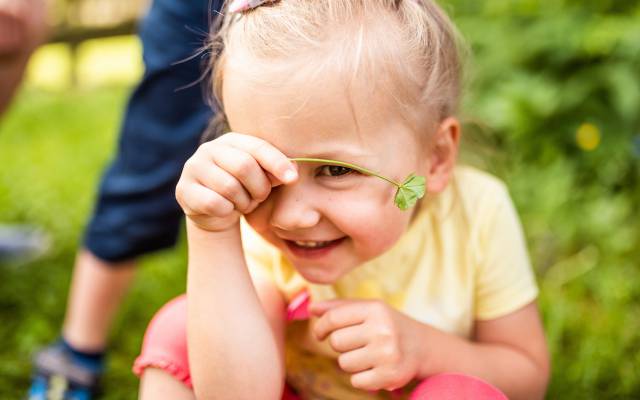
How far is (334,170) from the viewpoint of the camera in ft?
4.53

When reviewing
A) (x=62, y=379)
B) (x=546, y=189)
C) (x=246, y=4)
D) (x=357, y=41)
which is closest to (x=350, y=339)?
(x=357, y=41)

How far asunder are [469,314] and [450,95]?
47cm

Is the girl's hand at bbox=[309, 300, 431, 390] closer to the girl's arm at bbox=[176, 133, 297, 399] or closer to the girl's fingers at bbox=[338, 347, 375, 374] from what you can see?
the girl's fingers at bbox=[338, 347, 375, 374]

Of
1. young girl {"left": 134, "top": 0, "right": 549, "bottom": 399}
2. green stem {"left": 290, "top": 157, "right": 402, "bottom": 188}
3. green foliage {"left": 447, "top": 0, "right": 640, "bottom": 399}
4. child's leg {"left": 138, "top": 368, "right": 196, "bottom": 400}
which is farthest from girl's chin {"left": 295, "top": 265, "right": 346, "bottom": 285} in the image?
green foliage {"left": 447, "top": 0, "right": 640, "bottom": 399}

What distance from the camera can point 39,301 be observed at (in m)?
2.59

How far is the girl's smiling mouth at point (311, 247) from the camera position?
1466 millimetres

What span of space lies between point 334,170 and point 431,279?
448 millimetres

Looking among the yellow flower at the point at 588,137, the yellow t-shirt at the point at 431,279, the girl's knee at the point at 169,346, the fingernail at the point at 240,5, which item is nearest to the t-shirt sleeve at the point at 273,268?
the yellow t-shirt at the point at 431,279

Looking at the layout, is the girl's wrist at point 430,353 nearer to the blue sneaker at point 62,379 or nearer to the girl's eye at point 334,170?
the girl's eye at point 334,170

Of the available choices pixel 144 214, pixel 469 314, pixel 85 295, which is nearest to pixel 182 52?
pixel 144 214

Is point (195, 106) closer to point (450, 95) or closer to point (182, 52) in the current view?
point (182, 52)

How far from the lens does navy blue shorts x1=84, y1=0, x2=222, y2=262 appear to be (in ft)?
6.63

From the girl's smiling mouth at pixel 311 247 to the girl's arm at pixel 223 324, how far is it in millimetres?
101

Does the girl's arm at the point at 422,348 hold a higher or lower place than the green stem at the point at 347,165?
lower
